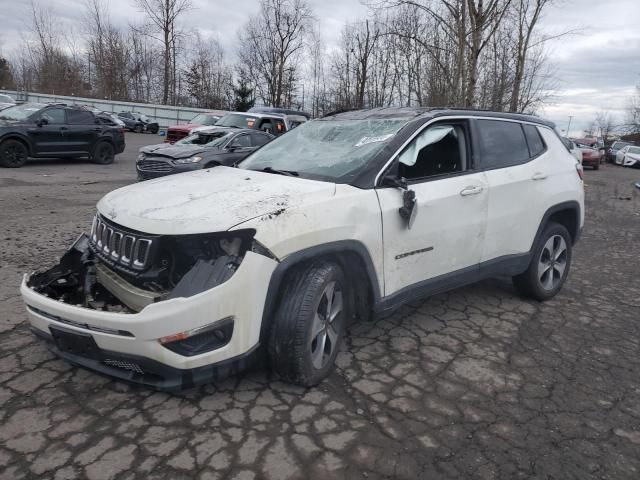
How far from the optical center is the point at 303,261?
284cm

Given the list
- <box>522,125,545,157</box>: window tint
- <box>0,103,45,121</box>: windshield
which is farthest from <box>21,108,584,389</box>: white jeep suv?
<box>0,103,45,121</box>: windshield

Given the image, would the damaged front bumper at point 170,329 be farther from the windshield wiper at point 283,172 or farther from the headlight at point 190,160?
the headlight at point 190,160

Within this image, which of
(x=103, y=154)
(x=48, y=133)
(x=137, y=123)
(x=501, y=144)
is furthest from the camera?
(x=137, y=123)

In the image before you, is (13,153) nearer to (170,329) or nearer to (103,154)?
(103,154)

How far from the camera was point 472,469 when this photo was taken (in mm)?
2381

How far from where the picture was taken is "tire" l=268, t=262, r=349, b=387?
108 inches

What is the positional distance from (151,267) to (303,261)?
820 mm

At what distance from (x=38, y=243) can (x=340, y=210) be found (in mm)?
4472

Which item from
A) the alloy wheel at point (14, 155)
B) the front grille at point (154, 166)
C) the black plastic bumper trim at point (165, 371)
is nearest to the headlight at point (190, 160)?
the front grille at point (154, 166)

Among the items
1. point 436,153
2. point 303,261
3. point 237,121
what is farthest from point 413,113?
point 237,121

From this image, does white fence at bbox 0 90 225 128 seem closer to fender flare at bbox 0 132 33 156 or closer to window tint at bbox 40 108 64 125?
window tint at bbox 40 108 64 125

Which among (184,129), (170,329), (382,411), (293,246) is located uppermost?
(184,129)

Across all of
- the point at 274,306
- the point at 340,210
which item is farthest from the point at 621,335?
the point at 274,306

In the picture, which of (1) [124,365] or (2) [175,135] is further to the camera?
(2) [175,135]
